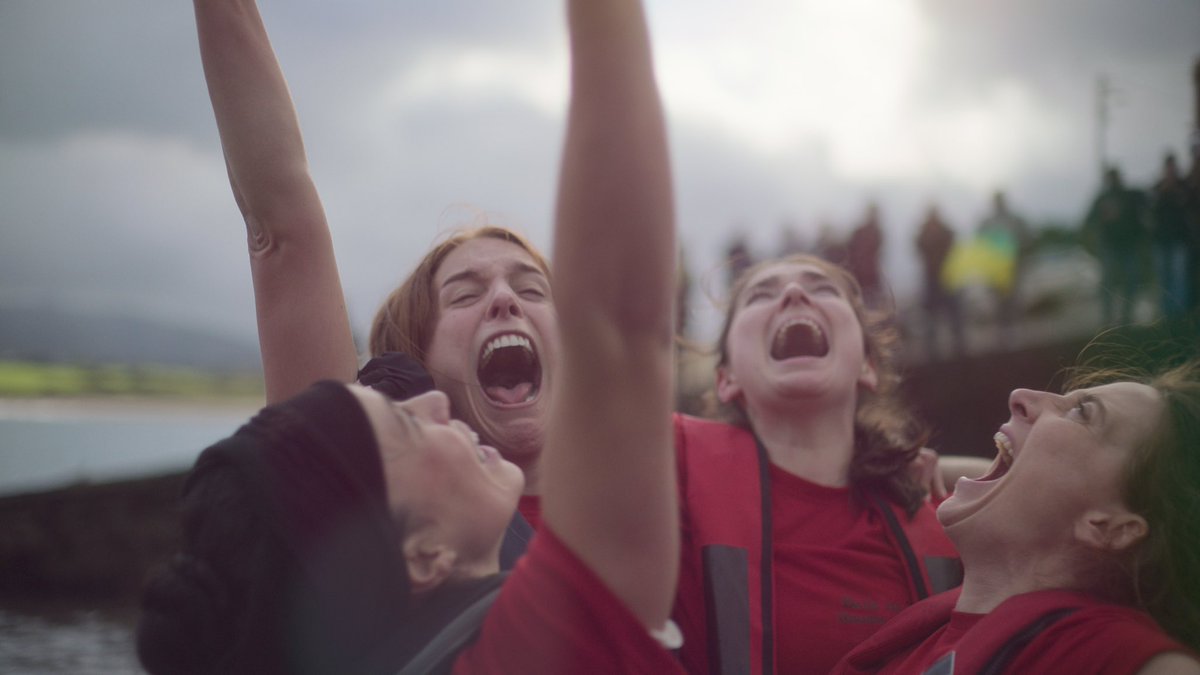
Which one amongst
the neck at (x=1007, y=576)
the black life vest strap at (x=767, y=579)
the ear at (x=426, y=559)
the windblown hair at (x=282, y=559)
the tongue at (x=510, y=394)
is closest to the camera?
the windblown hair at (x=282, y=559)

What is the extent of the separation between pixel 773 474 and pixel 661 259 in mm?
1847

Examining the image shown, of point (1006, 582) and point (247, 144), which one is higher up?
point (247, 144)

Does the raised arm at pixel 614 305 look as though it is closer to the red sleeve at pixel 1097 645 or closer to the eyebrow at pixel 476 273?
the red sleeve at pixel 1097 645

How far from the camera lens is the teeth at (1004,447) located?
2381mm

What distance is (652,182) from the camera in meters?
1.44

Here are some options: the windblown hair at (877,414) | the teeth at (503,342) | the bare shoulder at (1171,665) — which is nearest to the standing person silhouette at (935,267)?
the windblown hair at (877,414)

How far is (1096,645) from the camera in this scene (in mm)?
1840

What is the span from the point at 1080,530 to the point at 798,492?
3.48 ft

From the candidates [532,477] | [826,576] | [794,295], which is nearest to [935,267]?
[794,295]

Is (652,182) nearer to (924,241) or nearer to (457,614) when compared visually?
(457,614)

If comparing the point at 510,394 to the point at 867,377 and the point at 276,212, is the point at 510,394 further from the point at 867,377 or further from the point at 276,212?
the point at 867,377

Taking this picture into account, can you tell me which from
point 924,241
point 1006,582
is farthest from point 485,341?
point 924,241

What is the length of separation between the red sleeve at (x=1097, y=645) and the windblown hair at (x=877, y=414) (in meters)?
1.07

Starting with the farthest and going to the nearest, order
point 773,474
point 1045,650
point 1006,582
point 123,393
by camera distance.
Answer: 1. point 123,393
2. point 773,474
3. point 1006,582
4. point 1045,650
